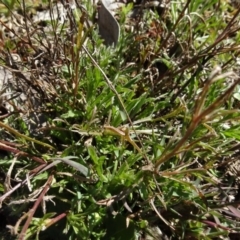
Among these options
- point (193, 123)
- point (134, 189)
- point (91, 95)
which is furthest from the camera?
point (91, 95)

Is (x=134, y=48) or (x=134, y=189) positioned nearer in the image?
(x=134, y=189)

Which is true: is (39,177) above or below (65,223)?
above

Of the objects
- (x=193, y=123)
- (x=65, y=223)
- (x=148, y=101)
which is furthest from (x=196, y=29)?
(x=193, y=123)

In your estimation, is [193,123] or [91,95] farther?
[91,95]

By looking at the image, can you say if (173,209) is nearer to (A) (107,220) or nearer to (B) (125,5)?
(A) (107,220)

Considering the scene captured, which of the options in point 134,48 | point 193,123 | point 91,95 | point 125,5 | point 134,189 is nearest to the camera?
point 193,123

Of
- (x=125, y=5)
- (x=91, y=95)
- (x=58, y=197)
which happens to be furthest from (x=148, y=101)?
(x=125, y=5)

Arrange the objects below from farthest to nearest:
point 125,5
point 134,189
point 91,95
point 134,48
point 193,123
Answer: point 125,5 → point 134,48 → point 91,95 → point 134,189 → point 193,123

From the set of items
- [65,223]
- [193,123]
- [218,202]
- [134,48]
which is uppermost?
[193,123]

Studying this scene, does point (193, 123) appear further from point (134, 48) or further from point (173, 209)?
point (134, 48)
